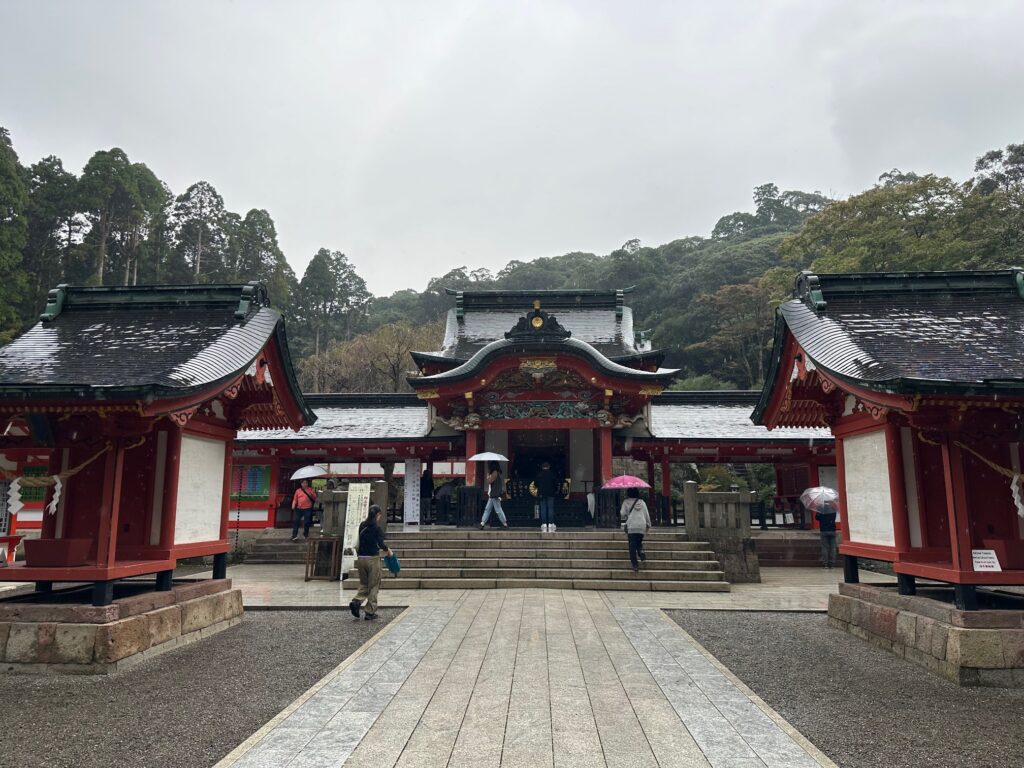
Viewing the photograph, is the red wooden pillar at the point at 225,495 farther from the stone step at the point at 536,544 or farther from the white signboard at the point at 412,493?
the white signboard at the point at 412,493

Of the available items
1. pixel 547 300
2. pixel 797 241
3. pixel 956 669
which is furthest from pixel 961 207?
pixel 956 669

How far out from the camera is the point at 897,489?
758 cm

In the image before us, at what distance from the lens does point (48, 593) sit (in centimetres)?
→ 809

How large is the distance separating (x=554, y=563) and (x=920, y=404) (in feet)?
27.6

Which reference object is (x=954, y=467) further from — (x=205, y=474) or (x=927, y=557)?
(x=205, y=474)

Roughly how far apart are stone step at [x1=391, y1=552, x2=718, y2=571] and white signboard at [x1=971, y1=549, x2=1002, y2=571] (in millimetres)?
6842

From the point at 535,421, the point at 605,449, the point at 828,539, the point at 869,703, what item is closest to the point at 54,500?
the point at 869,703

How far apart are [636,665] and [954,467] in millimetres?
3936

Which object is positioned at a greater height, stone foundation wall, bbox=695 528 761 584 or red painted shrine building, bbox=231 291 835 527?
red painted shrine building, bbox=231 291 835 527

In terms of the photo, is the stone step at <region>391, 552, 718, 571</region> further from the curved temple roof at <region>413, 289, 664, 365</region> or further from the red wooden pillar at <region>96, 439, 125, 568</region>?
the curved temple roof at <region>413, 289, 664, 365</region>

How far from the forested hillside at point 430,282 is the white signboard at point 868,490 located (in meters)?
19.7

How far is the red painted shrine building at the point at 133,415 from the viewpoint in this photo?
6.86m

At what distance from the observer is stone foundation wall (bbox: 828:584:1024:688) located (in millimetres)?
6148

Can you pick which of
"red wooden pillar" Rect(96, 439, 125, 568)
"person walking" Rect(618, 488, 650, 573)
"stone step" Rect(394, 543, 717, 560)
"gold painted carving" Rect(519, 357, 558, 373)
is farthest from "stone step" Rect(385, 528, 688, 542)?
"red wooden pillar" Rect(96, 439, 125, 568)
